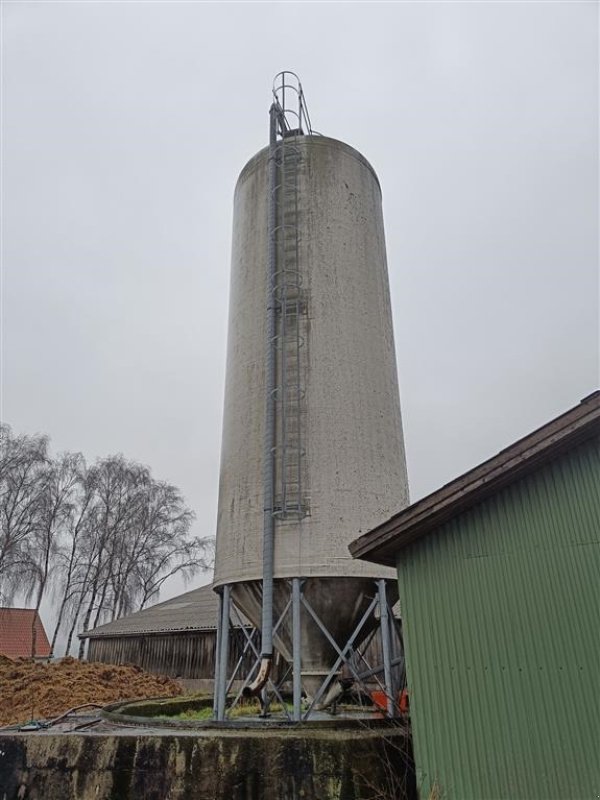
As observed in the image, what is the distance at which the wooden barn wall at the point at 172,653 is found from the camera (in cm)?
2144

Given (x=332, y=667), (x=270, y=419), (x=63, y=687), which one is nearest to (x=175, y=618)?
(x=63, y=687)

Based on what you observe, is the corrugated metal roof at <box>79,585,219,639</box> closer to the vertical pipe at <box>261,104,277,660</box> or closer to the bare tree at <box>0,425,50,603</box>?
the bare tree at <box>0,425,50,603</box>

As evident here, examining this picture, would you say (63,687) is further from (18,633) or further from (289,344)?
(18,633)

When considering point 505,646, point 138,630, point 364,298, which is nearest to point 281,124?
point 364,298

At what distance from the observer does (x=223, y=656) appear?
8.92 meters

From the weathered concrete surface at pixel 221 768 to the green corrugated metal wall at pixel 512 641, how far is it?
62cm

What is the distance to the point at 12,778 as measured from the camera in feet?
23.0

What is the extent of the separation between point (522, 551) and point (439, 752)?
2.35m

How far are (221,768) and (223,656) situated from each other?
2.50 m

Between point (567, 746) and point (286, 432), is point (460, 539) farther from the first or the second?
point (286, 432)

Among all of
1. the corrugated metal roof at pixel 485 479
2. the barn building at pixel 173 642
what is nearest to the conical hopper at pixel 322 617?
the corrugated metal roof at pixel 485 479

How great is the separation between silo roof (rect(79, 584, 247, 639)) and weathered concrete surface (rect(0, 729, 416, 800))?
15.0m

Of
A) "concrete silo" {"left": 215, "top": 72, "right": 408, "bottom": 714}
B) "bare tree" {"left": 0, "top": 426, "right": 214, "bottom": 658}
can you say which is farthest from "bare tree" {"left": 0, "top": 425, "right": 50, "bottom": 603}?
"concrete silo" {"left": 215, "top": 72, "right": 408, "bottom": 714}

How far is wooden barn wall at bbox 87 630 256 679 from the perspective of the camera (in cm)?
2144
